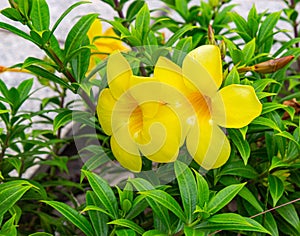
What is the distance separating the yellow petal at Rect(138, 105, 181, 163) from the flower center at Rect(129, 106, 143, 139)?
0.02 m

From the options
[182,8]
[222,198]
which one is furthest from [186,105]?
[182,8]

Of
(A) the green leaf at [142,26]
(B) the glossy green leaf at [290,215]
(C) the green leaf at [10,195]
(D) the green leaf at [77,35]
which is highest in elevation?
(D) the green leaf at [77,35]

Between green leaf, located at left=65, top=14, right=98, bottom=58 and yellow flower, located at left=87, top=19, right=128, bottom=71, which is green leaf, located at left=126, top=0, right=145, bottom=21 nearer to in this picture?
yellow flower, located at left=87, top=19, right=128, bottom=71

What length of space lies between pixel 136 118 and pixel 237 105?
5.6 inches

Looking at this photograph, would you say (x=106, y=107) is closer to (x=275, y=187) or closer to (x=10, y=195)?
(x=10, y=195)

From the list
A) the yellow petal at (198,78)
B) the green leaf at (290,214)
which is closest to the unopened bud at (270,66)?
the yellow petal at (198,78)

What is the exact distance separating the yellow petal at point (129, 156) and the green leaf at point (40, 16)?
198 mm

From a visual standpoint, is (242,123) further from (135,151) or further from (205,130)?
(135,151)

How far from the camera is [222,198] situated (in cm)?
65

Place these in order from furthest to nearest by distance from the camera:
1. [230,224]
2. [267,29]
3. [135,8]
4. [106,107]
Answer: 1. [135,8]
2. [267,29]
3. [106,107]
4. [230,224]

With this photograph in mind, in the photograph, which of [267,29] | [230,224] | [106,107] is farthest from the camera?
[267,29]

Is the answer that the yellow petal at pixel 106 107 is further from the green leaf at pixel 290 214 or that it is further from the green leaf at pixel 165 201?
the green leaf at pixel 290 214

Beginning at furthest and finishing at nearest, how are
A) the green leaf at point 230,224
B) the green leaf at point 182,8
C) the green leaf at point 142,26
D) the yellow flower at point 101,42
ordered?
the green leaf at point 182,8, the yellow flower at point 101,42, the green leaf at point 142,26, the green leaf at point 230,224

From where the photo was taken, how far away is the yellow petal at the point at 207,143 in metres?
0.68
